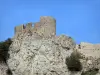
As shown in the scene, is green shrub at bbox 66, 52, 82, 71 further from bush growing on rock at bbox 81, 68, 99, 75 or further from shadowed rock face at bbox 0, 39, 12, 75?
shadowed rock face at bbox 0, 39, 12, 75

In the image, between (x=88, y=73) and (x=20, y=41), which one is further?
(x=20, y=41)

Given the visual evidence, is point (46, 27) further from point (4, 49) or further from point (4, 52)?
point (4, 52)

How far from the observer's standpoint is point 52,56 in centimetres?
3728

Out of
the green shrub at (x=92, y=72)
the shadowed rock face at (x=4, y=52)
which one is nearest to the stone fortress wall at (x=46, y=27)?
the shadowed rock face at (x=4, y=52)

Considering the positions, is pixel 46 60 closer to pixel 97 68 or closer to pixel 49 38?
pixel 49 38

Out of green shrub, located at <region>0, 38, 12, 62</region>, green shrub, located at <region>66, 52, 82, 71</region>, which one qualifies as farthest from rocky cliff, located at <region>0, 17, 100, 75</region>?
green shrub, located at <region>0, 38, 12, 62</region>

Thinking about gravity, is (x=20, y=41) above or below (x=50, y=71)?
above

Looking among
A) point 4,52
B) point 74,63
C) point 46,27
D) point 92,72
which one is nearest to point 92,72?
Answer: point 92,72

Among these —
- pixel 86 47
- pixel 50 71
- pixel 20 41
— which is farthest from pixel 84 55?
pixel 20 41

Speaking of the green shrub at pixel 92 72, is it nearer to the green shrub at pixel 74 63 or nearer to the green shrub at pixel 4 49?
the green shrub at pixel 74 63

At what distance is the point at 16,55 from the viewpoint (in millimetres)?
39000

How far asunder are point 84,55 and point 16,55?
21.7 feet

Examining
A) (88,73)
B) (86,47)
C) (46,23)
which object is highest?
(46,23)

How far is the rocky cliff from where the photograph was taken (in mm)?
36875
